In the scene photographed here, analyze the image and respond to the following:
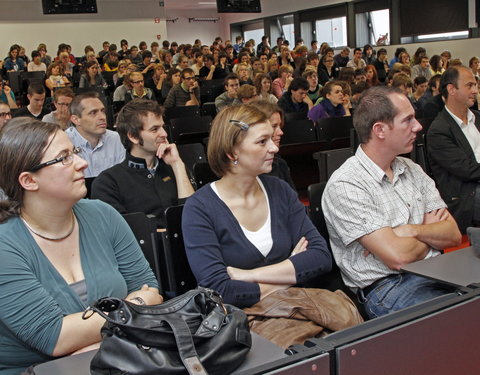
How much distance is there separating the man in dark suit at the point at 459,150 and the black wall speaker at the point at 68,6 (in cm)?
1060

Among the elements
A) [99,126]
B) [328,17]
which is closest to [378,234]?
[99,126]

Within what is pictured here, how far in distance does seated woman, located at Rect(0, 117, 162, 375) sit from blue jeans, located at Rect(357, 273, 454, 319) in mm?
896

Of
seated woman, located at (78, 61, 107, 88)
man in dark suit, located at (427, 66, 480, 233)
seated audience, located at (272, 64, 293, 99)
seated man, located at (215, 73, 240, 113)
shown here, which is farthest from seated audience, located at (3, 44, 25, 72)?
man in dark suit, located at (427, 66, 480, 233)

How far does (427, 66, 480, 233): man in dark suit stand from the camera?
3549mm

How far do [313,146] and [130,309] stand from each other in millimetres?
3962

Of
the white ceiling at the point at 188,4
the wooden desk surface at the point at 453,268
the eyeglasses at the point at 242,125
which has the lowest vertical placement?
the wooden desk surface at the point at 453,268

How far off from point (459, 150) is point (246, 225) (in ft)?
6.66

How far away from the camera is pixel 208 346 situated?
1207 mm

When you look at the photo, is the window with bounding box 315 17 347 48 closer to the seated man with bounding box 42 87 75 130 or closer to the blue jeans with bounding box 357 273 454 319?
the seated man with bounding box 42 87 75 130

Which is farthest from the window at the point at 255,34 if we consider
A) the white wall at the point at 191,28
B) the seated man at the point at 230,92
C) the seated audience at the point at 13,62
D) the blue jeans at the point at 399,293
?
the blue jeans at the point at 399,293

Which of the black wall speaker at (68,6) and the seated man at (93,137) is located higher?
the black wall speaker at (68,6)

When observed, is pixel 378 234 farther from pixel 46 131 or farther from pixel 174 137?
pixel 174 137

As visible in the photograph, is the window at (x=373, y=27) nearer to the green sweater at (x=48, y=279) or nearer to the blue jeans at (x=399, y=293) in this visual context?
the blue jeans at (x=399, y=293)

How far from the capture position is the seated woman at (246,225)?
2.00 m
